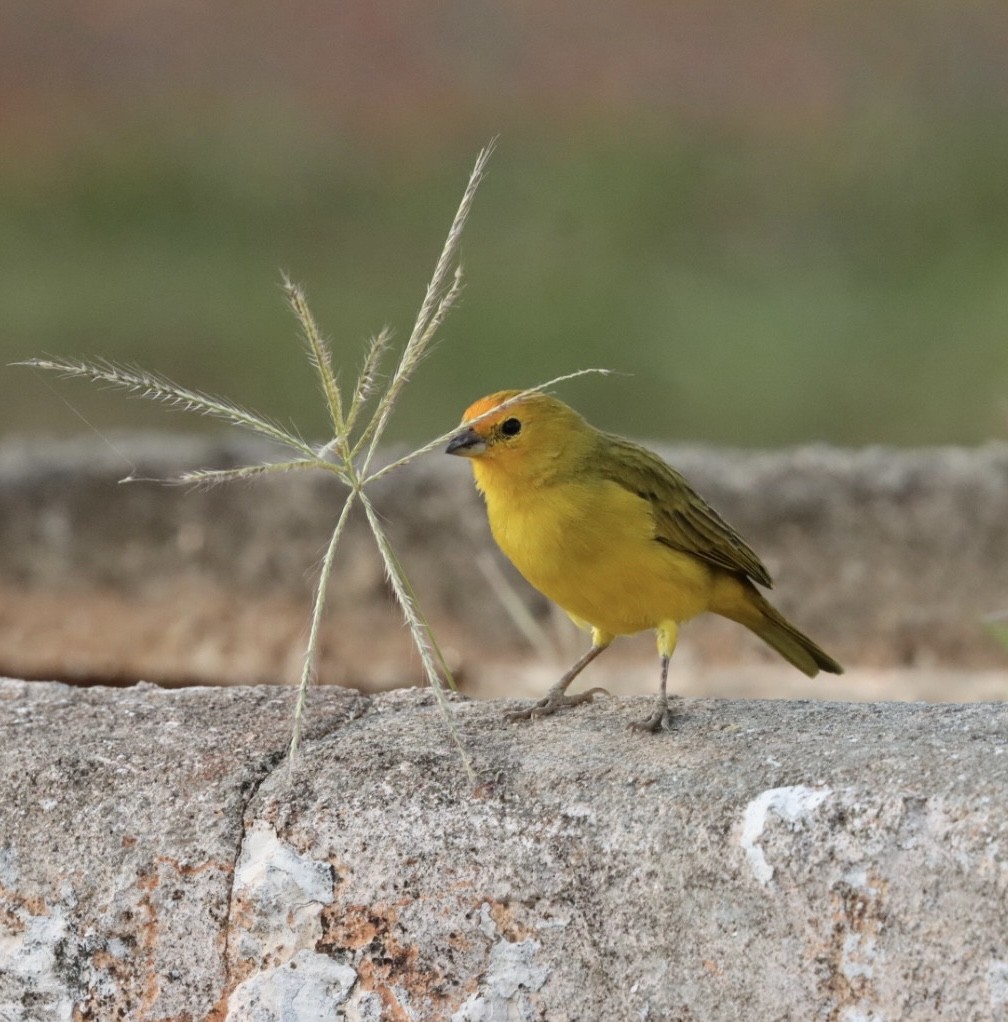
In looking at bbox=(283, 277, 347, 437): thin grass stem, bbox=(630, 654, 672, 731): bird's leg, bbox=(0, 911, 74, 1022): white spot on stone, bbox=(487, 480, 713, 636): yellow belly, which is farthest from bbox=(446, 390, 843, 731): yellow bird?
bbox=(0, 911, 74, 1022): white spot on stone

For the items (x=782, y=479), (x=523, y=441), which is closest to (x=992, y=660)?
(x=782, y=479)

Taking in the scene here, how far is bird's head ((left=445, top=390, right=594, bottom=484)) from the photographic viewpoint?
8.43ft

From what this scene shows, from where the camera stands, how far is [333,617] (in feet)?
14.8

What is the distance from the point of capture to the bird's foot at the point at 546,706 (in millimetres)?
→ 2301

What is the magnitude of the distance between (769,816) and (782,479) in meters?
2.58

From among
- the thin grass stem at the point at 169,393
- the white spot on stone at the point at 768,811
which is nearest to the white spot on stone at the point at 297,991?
the white spot on stone at the point at 768,811

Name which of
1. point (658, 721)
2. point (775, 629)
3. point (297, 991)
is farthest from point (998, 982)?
point (775, 629)

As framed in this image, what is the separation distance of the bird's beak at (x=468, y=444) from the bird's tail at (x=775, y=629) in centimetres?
53

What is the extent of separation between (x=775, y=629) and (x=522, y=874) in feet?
3.87

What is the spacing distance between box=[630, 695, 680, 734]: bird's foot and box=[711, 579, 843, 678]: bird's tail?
56 cm

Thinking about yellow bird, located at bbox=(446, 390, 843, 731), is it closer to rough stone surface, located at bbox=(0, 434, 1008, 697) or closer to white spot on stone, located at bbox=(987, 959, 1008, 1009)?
white spot on stone, located at bbox=(987, 959, 1008, 1009)

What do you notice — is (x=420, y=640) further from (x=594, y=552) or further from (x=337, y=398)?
(x=594, y=552)

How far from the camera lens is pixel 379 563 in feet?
14.6

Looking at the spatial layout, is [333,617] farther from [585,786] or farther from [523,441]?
[585,786]
